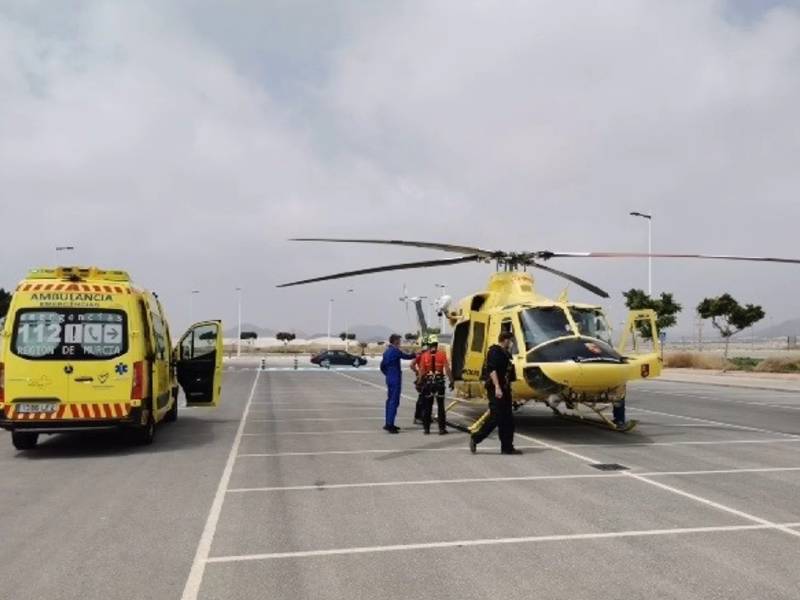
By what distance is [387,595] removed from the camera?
14.6 feet

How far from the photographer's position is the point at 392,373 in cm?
1265

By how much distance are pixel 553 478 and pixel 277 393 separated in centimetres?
1641

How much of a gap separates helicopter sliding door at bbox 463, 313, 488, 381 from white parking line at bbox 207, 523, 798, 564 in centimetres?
700

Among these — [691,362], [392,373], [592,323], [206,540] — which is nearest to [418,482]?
[206,540]

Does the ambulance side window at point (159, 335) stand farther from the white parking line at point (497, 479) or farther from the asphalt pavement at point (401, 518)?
the white parking line at point (497, 479)

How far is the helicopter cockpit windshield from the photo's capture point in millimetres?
11633

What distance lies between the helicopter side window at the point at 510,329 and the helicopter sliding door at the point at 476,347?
0.73m

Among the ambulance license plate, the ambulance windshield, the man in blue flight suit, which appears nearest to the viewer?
the ambulance license plate

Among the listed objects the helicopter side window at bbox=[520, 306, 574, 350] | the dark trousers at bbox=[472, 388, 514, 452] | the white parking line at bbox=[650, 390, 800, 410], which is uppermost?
the helicopter side window at bbox=[520, 306, 574, 350]

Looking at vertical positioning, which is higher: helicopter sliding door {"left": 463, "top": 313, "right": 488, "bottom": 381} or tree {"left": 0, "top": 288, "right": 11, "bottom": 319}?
tree {"left": 0, "top": 288, "right": 11, "bottom": 319}

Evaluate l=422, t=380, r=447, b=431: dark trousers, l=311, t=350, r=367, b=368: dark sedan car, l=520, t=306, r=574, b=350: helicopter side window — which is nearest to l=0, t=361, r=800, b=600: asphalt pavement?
l=422, t=380, r=447, b=431: dark trousers

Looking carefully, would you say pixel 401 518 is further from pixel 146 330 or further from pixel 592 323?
pixel 592 323

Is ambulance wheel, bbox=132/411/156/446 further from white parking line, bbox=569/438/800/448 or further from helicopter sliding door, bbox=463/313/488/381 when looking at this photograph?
white parking line, bbox=569/438/800/448

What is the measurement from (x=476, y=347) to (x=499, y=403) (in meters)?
3.39
